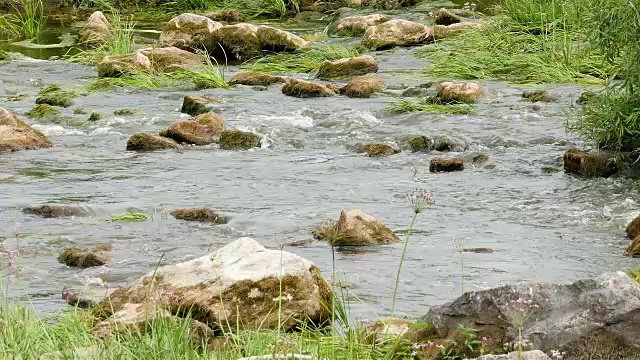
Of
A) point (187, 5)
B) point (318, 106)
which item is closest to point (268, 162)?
point (318, 106)

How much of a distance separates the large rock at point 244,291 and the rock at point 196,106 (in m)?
6.61

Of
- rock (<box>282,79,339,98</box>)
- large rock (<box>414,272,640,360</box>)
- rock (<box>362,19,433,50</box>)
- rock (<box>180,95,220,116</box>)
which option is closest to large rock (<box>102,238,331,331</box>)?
large rock (<box>414,272,640,360</box>)

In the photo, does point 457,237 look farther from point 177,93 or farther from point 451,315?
point 177,93

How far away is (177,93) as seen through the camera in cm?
1283

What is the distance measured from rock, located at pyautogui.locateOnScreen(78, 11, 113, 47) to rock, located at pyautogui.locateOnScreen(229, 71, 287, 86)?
3.25 meters

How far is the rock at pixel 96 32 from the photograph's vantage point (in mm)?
16469

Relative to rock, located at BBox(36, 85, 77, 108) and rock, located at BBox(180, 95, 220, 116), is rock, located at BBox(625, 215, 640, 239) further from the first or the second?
rock, located at BBox(36, 85, 77, 108)

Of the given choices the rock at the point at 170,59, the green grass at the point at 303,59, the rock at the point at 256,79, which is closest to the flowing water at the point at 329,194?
the rock at the point at 256,79

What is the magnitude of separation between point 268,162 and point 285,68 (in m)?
5.12

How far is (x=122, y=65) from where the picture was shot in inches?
544

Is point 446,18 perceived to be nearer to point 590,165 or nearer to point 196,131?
point 196,131

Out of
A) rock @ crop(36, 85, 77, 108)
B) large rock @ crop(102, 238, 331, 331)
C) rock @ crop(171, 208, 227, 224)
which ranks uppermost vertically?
large rock @ crop(102, 238, 331, 331)

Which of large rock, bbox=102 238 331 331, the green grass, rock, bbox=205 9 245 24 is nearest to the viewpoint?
large rock, bbox=102 238 331 331

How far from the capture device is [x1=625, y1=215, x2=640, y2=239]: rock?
666 cm
